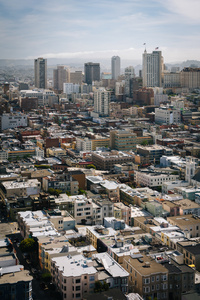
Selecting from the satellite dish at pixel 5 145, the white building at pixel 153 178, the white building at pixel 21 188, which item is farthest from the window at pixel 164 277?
the satellite dish at pixel 5 145

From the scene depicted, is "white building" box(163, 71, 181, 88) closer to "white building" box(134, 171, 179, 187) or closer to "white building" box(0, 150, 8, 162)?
"white building" box(0, 150, 8, 162)

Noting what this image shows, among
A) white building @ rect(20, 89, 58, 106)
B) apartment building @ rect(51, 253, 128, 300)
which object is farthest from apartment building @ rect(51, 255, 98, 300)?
white building @ rect(20, 89, 58, 106)

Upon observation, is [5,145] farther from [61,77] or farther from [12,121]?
[61,77]

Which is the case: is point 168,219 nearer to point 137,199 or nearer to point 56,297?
point 137,199

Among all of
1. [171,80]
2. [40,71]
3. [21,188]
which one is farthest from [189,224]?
[40,71]

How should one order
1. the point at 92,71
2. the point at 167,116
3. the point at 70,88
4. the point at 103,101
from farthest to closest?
1. the point at 92,71
2. the point at 70,88
3. the point at 103,101
4. the point at 167,116

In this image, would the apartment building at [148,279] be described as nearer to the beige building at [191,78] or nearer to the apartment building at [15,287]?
the apartment building at [15,287]

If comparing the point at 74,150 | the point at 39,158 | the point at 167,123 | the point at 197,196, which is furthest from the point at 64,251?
the point at 167,123
